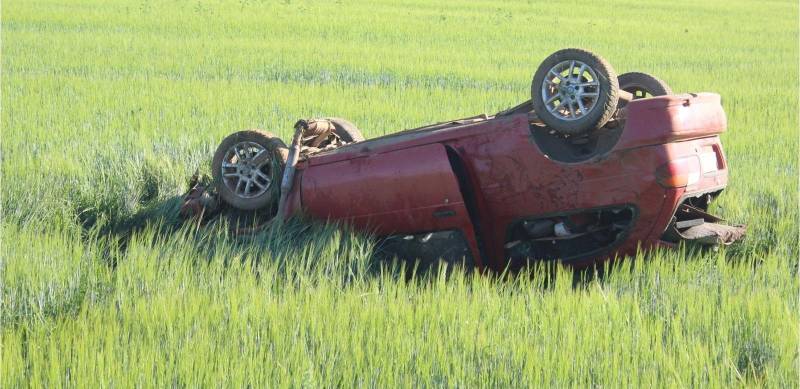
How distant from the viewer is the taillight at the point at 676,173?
500cm

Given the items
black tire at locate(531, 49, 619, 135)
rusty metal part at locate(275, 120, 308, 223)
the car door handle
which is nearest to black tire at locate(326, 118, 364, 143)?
rusty metal part at locate(275, 120, 308, 223)

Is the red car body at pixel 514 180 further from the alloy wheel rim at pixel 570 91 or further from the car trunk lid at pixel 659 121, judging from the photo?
the alloy wheel rim at pixel 570 91

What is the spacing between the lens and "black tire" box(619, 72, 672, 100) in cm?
569

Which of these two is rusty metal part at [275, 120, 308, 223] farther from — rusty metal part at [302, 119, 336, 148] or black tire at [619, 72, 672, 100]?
black tire at [619, 72, 672, 100]

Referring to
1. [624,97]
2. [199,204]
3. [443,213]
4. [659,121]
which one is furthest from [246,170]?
[659,121]

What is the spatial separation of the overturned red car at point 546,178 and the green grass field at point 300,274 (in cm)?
19

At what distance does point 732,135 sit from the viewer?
9.90 metres

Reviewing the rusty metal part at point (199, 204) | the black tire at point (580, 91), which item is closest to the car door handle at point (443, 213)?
the black tire at point (580, 91)

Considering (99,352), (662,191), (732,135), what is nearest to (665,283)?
(662,191)

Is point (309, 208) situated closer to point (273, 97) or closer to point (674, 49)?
point (273, 97)

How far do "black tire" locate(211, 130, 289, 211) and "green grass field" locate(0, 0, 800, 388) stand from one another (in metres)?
0.26

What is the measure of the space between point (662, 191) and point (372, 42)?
15.5m

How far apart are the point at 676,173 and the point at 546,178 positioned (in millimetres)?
681

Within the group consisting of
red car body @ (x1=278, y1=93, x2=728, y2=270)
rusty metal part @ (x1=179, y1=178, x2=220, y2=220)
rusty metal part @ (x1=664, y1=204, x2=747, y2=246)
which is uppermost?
red car body @ (x1=278, y1=93, x2=728, y2=270)
